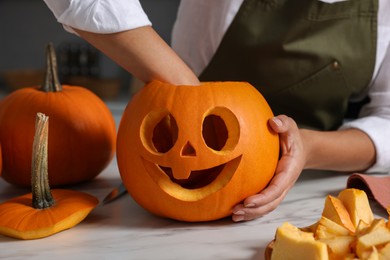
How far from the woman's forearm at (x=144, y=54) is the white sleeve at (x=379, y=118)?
1.15ft

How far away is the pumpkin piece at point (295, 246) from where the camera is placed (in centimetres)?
52

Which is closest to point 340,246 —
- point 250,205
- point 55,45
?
point 250,205

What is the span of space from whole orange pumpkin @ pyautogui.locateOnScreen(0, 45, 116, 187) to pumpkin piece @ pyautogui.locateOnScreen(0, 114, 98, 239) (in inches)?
5.1

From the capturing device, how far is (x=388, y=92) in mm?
1041

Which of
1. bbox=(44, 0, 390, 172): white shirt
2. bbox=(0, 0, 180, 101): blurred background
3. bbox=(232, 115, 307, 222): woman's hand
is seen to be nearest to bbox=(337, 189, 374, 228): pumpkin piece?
bbox=(232, 115, 307, 222): woman's hand

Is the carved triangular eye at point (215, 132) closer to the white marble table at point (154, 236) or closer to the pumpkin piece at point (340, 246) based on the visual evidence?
the white marble table at point (154, 236)

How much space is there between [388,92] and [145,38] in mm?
505

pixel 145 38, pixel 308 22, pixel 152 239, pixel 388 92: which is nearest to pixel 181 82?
pixel 145 38

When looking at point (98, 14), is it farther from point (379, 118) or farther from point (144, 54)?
point (379, 118)

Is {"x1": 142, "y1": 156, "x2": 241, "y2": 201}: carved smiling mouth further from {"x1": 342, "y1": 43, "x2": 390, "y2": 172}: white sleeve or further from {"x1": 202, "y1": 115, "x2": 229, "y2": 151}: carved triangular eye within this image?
{"x1": 342, "y1": 43, "x2": 390, "y2": 172}: white sleeve

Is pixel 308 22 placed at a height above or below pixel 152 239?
above

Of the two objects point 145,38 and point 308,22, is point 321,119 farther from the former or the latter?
point 145,38

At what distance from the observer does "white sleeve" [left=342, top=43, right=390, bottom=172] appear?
960 mm

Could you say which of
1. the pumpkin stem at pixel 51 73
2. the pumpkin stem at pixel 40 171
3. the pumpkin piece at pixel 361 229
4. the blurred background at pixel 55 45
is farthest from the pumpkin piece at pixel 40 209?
the blurred background at pixel 55 45
